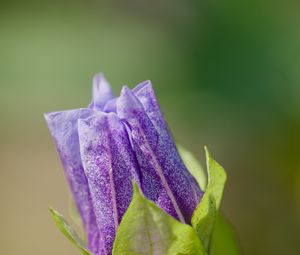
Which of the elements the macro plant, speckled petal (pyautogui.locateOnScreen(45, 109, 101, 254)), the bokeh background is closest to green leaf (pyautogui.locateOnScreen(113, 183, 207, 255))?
the macro plant

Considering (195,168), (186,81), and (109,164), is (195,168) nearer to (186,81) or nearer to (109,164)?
(109,164)

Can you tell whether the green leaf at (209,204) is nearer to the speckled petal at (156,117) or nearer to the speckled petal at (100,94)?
the speckled petal at (156,117)

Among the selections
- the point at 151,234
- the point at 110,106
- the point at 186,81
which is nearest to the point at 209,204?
the point at 151,234

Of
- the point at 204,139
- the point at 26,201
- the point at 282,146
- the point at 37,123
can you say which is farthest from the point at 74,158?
the point at 37,123

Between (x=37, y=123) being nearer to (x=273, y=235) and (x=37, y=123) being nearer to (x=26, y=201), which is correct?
(x=26, y=201)

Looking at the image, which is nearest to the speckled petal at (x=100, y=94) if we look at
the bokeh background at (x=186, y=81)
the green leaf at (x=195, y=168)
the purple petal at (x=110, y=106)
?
the purple petal at (x=110, y=106)

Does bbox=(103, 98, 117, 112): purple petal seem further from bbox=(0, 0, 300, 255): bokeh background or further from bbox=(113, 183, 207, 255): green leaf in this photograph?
bbox=(0, 0, 300, 255): bokeh background
